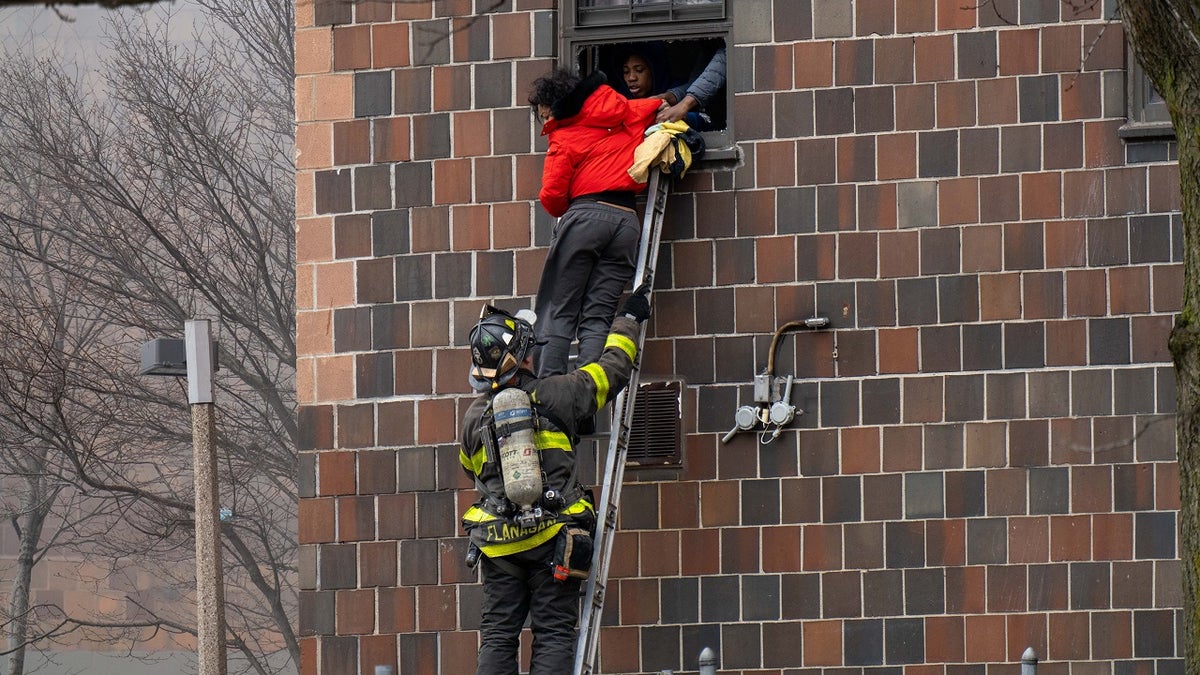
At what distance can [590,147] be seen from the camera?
10.1m

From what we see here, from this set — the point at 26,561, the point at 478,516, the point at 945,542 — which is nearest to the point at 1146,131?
the point at 945,542

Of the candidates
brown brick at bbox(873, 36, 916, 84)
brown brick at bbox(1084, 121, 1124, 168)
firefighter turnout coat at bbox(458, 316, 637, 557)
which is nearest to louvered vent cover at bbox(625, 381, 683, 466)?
firefighter turnout coat at bbox(458, 316, 637, 557)

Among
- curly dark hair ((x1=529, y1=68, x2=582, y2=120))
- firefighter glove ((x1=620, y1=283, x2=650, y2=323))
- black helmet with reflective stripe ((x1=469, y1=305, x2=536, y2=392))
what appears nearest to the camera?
black helmet with reflective stripe ((x1=469, y1=305, x2=536, y2=392))

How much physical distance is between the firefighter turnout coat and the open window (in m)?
2.10

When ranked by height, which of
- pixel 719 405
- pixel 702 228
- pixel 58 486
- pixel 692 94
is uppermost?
pixel 692 94

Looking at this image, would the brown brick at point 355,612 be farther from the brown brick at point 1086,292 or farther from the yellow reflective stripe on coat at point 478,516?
the brown brick at point 1086,292

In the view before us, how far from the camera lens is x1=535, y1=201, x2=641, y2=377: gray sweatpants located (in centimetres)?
1002

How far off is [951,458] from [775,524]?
42.7 inches

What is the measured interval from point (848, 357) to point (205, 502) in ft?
12.7

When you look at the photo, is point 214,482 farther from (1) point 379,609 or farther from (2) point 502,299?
(2) point 502,299

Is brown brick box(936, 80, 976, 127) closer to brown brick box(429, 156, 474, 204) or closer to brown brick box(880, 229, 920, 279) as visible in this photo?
brown brick box(880, 229, 920, 279)

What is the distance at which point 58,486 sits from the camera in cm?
2580

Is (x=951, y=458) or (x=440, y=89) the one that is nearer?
(x=951, y=458)

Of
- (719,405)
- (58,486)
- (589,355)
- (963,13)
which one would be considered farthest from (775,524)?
(58,486)
